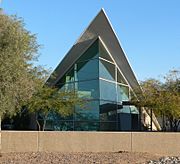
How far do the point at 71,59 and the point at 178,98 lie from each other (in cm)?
996

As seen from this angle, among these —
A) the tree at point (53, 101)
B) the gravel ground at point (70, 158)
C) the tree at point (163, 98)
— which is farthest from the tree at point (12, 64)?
the tree at point (163, 98)

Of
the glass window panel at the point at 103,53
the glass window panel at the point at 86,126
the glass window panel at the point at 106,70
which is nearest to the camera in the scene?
the glass window panel at the point at 86,126

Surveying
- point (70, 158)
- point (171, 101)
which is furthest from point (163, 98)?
point (70, 158)

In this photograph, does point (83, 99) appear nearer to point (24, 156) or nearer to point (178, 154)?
point (178, 154)

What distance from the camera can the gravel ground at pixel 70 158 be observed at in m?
15.3

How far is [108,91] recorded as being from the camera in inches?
1390

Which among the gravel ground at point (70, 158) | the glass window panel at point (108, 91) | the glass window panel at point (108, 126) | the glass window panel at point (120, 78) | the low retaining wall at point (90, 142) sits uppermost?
the glass window panel at point (120, 78)

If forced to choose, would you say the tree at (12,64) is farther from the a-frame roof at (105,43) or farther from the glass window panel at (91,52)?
the glass window panel at (91,52)

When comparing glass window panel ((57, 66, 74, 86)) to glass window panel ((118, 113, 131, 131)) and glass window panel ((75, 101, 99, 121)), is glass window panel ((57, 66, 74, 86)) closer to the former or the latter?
glass window panel ((75, 101, 99, 121))

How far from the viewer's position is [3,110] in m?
14.7

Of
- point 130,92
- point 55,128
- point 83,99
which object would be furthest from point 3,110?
point 130,92

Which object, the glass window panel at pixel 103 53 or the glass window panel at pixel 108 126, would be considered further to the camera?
the glass window panel at pixel 103 53

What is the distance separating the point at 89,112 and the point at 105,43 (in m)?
6.25

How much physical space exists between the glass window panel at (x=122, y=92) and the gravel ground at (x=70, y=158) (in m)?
18.6
